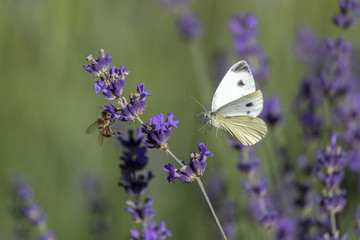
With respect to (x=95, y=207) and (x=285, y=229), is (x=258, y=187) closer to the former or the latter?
(x=285, y=229)

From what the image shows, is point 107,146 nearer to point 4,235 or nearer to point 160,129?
point 4,235

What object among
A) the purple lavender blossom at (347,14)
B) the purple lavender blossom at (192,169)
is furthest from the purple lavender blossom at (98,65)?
the purple lavender blossom at (347,14)

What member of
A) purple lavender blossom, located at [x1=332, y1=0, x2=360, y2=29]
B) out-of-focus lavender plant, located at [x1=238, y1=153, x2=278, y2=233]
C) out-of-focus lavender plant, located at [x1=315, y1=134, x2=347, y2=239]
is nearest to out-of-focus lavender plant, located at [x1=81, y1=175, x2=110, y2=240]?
out-of-focus lavender plant, located at [x1=238, y1=153, x2=278, y2=233]

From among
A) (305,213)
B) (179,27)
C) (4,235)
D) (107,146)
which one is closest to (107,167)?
(107,146)

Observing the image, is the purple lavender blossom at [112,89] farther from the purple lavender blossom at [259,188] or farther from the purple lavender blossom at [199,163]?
the purple lavender blossom at [259,188]

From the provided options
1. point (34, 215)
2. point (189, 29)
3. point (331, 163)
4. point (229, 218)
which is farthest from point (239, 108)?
point (189, 29)

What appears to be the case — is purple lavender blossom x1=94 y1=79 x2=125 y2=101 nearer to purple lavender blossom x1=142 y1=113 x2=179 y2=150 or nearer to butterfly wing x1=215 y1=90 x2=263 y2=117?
purple lavender blossom x1=142 y1=113 x2=179 y2=150
